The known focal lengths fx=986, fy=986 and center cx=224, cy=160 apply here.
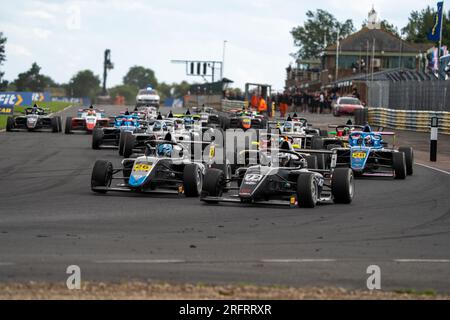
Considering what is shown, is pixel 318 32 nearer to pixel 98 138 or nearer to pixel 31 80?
pixel 31 80

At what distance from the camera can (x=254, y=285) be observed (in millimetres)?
Result: 9273

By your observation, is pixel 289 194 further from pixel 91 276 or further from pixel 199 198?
pixel 91 276

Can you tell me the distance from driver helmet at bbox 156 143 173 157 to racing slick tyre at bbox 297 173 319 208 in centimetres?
354

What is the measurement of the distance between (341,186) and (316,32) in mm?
142685

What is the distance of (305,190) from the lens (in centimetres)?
1588

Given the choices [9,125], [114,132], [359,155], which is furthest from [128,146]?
[9,125]

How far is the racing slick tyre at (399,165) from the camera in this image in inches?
883

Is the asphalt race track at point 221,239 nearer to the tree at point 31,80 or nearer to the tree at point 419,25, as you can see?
the tree at point 419,25

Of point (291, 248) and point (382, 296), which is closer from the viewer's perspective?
point (382, 296)

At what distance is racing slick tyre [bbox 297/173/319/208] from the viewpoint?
15.9 meters
